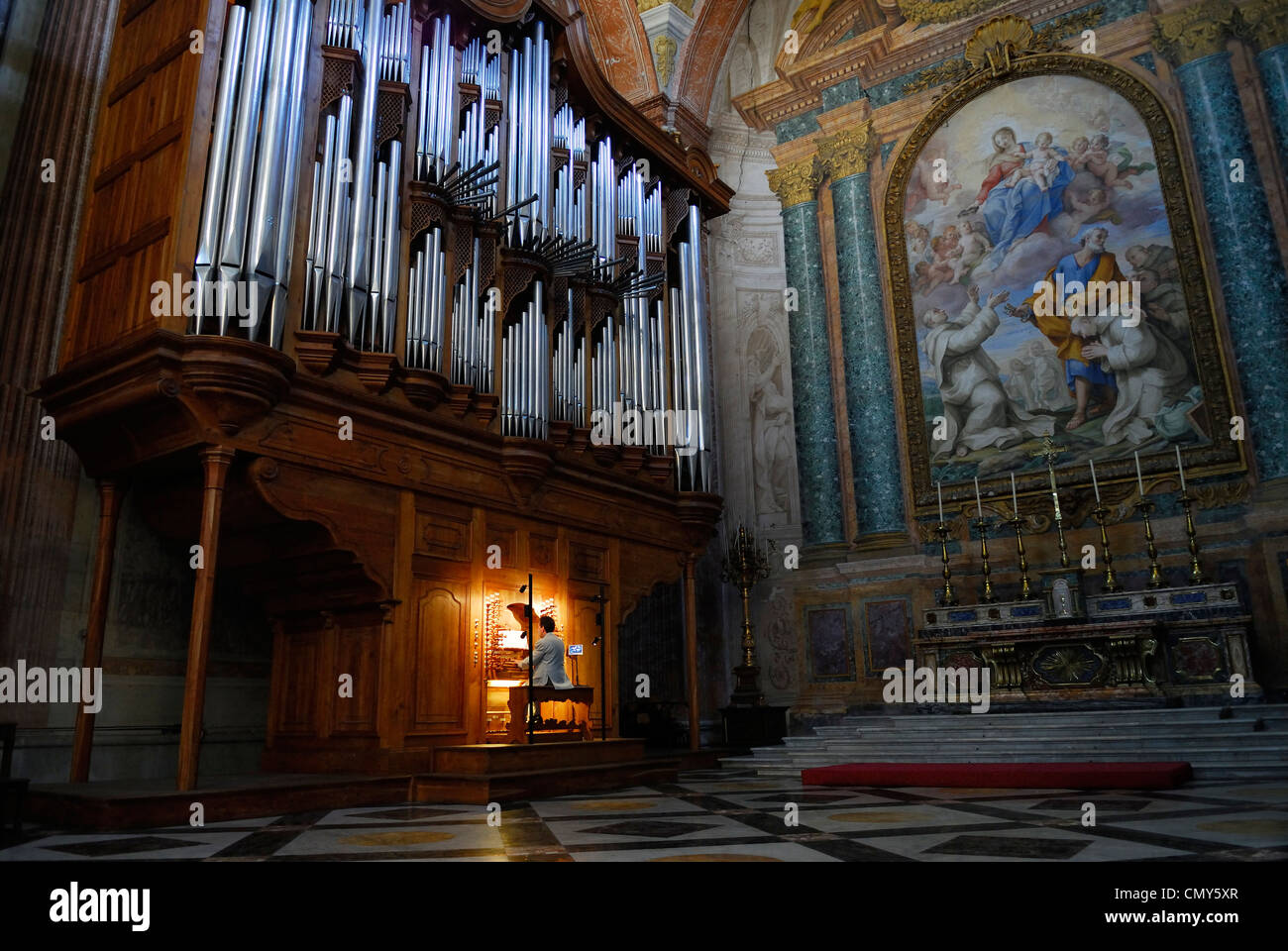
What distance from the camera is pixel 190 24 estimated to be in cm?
679

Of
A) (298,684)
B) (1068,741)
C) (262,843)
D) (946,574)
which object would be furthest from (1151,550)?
(262,843)

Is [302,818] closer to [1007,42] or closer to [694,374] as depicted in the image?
[694,374]

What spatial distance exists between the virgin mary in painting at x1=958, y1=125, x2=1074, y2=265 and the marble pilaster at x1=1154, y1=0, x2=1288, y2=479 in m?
1.52

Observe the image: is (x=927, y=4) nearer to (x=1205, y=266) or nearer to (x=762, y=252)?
(x=762, y=252)

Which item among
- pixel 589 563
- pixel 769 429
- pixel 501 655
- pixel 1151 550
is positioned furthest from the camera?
pixel 769 429

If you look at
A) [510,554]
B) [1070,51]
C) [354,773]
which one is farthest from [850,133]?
[354,773]

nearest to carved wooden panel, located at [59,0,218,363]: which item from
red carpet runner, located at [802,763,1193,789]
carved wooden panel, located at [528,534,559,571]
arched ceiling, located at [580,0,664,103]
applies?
carved wooden panel, located at [528,534,559,571]

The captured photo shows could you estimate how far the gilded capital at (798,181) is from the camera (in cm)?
1353

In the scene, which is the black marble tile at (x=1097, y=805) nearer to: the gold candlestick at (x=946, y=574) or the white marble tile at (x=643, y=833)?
the white marble tile at (x=643, y=833)

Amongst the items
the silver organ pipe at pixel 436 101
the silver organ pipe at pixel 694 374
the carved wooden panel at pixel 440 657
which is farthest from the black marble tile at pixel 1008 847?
the silver organ pipe at pixel 694 374

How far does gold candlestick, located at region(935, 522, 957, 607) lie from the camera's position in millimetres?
10359

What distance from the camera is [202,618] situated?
5816mm

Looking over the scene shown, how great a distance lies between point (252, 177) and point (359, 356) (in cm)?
147
